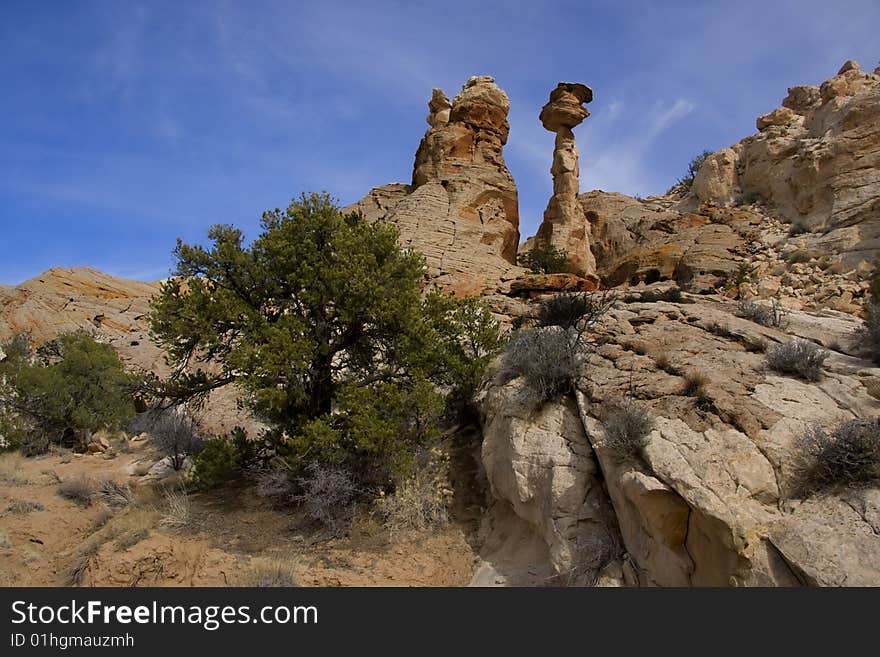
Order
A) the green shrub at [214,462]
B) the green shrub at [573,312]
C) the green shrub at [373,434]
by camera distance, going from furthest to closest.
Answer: the green shrub at [573,312] → the green shrub at [214,462] → the green shrub at [373,434]

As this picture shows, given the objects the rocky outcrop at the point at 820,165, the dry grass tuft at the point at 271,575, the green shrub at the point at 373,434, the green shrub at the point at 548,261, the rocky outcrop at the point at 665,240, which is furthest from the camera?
the green shrub at the point at 548,261

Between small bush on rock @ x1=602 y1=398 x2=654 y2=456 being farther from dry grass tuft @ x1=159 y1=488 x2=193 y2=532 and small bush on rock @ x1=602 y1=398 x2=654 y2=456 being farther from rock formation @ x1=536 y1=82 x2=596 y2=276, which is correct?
rock formation @ x1=536 y1=82 x2=596 y2=276

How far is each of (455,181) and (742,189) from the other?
14.7m

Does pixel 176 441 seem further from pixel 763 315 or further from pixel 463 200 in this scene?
pixel 463 200

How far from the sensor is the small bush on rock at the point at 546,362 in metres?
7.86

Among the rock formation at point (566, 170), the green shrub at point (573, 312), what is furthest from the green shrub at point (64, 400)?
the rock formation at point (566, 170)

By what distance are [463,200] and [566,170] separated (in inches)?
386

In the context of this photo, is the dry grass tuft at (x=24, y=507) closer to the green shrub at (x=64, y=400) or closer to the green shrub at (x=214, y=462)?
the green shrub at (x=214, y=462)

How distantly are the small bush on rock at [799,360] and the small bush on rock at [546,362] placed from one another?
256 centimetres

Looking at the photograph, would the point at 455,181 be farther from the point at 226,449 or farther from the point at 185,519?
the point at 185,519

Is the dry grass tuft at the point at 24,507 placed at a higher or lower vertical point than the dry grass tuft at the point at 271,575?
higher

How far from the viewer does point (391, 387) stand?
29.1 feet

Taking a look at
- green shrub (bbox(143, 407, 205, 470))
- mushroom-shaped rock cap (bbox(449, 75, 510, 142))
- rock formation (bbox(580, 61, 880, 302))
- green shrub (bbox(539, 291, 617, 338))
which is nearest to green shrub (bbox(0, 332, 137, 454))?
green shrub (bbox(143, 407, 205, 470))
